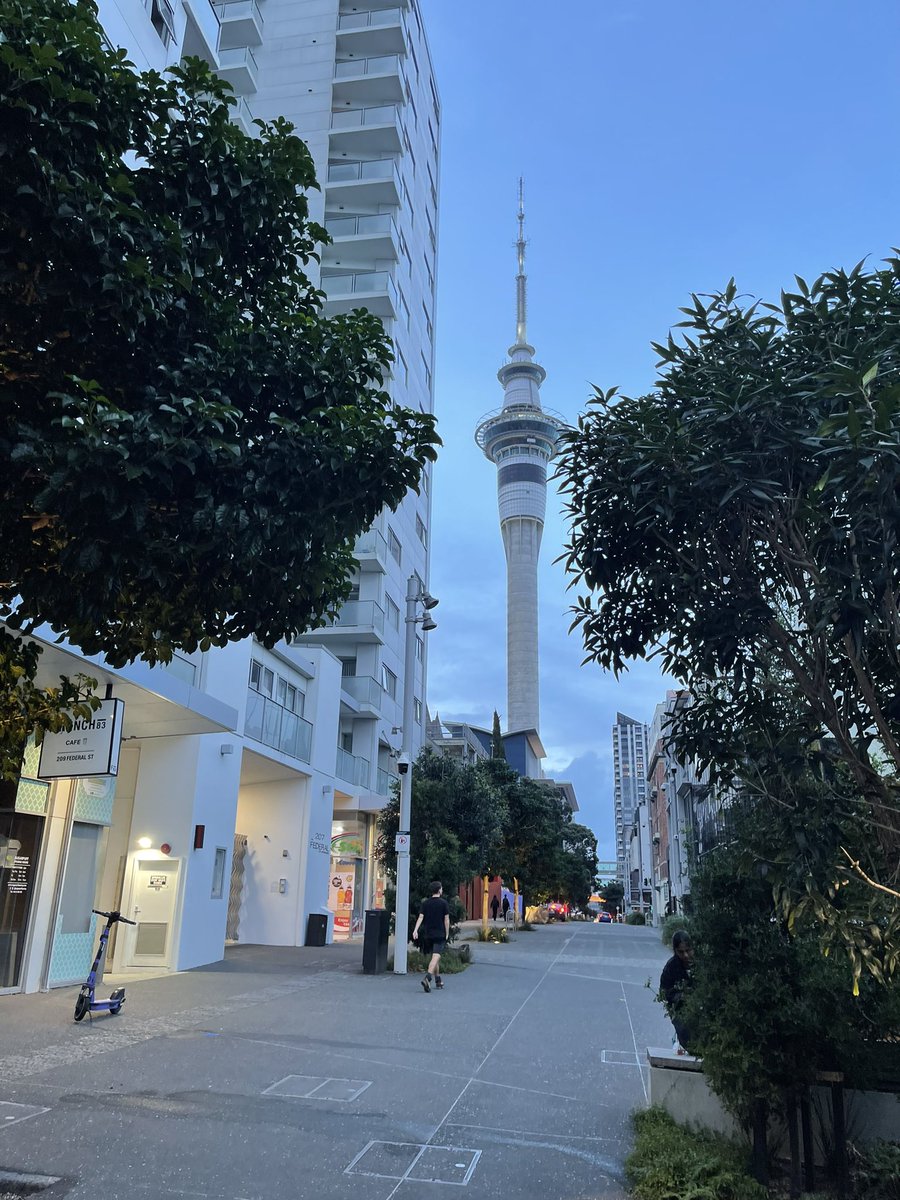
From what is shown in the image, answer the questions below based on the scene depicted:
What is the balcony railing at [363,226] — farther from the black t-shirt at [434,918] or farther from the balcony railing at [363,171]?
the black t-shirt at [434,918]

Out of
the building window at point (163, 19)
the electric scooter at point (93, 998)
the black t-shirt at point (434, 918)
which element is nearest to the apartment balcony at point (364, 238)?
the building window at point (163, 19)

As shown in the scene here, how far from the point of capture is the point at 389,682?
38719 millimetres

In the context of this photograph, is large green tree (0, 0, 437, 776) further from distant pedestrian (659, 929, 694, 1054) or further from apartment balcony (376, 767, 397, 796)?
apartment balcony (376, 767, 397, 796)

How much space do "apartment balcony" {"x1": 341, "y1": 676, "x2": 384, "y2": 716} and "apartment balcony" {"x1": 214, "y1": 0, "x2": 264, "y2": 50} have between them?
28.1 meters

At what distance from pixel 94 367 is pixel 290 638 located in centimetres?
201

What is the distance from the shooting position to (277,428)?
5.50m

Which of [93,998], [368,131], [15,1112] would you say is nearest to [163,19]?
[93,998]

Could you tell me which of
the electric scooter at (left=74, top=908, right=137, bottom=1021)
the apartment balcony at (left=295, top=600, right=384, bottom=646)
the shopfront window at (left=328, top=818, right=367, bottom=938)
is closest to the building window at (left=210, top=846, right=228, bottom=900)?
the electric scooter at (left=74, top=908, right=137, bottom=1021)

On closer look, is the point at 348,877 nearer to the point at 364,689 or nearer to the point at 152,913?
the point at 364,689

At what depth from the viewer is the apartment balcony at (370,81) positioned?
44.0 meters

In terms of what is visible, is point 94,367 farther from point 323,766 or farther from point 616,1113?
point 323,766

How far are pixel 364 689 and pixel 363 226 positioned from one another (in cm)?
2121

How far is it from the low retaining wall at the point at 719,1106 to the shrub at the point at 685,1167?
0.42 ft

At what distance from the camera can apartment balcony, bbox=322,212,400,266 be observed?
136ft
